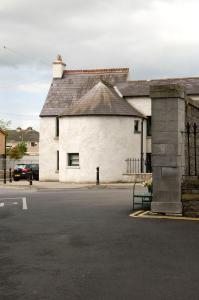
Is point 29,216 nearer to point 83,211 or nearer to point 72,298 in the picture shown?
point 83,211

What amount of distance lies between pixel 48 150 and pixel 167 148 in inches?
1084

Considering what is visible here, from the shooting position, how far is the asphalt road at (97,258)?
6.21m

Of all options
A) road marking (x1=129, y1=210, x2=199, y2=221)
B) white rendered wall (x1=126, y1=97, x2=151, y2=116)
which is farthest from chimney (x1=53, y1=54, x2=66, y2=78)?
road marking (x1=129, y1=210, x2=199, y2=221)

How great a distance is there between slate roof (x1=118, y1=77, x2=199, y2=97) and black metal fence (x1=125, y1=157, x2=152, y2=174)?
546 centimetres

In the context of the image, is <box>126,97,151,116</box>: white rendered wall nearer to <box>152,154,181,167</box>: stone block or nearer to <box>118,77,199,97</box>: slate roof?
<box>118,77,199,97</box>: slate roof

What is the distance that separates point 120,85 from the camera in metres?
40.5

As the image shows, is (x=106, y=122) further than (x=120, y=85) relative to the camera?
No

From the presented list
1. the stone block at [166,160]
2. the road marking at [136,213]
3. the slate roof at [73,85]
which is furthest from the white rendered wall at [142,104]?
the stone block at [166,160]

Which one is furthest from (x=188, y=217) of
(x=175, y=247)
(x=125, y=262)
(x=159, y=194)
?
(x=125, y=262)

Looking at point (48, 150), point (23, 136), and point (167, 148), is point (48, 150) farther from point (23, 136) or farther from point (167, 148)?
point (23, 136)

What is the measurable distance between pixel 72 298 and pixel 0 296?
892 mm

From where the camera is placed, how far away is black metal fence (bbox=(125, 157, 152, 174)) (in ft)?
116

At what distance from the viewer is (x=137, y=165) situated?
35938mm

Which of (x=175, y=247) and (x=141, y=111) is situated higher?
(x=141, y=111)
